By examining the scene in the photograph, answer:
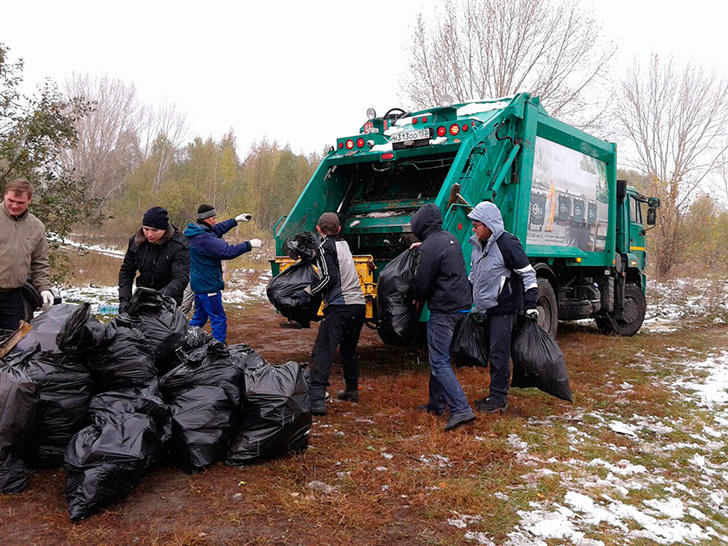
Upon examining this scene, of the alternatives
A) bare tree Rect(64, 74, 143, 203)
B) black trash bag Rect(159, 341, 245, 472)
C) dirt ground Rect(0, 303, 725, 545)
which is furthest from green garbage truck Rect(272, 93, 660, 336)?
bare tree Rect(64, 74, 143, 203)

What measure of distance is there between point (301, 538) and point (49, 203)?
6.58 meters

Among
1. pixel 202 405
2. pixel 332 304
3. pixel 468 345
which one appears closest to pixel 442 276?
pixel 468 345

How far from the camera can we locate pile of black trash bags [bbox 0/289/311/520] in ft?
8.57

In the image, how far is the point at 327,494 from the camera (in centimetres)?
278

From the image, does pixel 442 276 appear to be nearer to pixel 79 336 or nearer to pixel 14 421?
pixel 79 336

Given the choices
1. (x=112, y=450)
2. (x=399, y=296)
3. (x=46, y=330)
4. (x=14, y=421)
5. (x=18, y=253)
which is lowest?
(x=112, y=450)

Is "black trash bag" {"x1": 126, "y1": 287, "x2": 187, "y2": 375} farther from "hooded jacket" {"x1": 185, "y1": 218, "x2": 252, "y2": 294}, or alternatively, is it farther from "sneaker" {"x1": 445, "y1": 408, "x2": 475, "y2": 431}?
"sneaker" {"x1": 445, "y1": 408, "x2": 475, "y2": 431}

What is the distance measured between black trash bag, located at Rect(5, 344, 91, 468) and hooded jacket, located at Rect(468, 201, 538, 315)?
276 cm

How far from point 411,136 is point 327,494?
381 cm

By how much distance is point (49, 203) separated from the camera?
7.29 metres

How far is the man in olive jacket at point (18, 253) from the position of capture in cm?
352

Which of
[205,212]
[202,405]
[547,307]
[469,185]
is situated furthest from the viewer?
[547,307]

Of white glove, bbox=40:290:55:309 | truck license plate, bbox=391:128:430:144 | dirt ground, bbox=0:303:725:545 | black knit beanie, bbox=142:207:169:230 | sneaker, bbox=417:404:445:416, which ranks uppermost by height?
truck license plate, bbox=391:128:430:144

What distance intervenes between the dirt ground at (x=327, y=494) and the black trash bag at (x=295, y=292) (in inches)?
32.7
